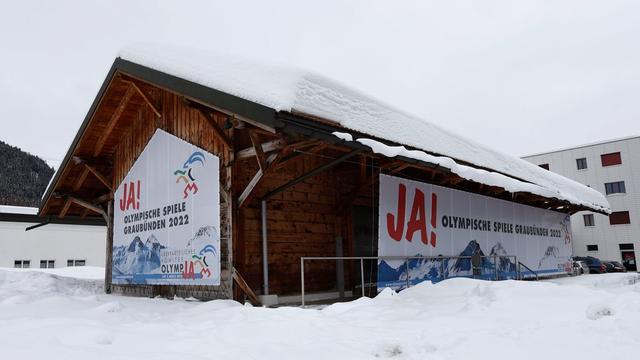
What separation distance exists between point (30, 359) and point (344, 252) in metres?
7.91

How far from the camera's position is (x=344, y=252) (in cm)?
1157

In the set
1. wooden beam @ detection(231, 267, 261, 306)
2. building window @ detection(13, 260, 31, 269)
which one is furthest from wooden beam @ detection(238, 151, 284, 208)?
building window @ detection(13, 260, 31, 269)

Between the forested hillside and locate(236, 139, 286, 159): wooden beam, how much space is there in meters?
53.7

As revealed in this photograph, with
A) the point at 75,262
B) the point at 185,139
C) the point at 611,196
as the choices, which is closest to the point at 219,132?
the point at 185,139

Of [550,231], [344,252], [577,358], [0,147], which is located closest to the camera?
[577,358]

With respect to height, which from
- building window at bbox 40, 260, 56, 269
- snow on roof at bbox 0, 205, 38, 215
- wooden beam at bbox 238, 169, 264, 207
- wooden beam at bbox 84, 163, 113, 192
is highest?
snow on roof at bbox 0, 205, 38, 215

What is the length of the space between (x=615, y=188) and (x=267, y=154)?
39374mm

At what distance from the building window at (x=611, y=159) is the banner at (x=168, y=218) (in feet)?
128

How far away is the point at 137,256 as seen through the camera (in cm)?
1159

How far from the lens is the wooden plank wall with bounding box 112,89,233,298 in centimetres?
927

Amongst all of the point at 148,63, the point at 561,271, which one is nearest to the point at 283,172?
the point at 148,63

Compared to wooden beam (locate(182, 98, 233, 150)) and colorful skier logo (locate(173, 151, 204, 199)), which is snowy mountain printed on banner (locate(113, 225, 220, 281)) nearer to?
colorful skier logo (locate(173, 151, 204, 199))

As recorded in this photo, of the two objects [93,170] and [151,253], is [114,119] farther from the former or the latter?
[151,253]

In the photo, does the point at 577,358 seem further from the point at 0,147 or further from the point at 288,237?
the point at 0,147
